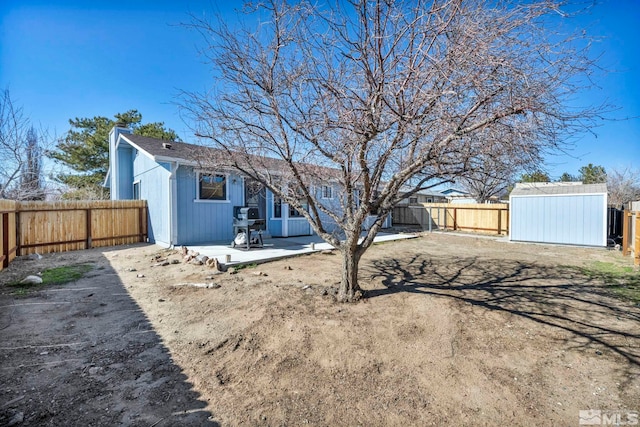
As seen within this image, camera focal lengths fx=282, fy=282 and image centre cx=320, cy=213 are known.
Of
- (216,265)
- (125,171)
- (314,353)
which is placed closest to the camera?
(314,353)

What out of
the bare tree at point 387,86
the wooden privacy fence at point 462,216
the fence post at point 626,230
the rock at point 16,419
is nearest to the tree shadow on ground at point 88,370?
the rock at point 16,419

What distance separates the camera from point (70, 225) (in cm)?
929

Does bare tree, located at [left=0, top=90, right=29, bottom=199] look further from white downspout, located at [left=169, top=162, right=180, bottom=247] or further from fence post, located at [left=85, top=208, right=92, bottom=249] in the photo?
white downspout, located at [left=169, top=162, right=180, bottom=247]

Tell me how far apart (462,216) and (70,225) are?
689 inches

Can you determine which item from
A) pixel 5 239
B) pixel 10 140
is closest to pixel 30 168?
pixel 10 140

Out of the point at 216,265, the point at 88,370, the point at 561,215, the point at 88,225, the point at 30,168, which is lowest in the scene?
the point at 88,370

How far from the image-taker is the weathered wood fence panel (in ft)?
20.9

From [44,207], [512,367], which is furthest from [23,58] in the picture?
[512,367]

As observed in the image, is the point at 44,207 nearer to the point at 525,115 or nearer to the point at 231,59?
the point at 231,59

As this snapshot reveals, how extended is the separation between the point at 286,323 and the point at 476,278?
4.31 m

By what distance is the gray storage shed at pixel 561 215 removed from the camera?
9906 millimetres

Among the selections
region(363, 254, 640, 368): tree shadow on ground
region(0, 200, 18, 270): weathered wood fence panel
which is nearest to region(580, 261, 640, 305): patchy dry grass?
region(363, 254, 640, 368): tree shadow on ground

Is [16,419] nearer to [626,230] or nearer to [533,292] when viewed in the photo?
[533,292]

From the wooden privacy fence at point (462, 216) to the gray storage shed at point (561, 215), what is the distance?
2772 millimetres
